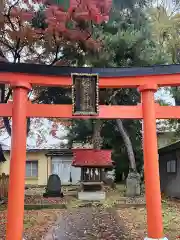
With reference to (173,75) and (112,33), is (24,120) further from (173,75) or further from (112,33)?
(112,33)

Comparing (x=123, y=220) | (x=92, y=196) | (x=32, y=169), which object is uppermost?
(x=32, y=169)

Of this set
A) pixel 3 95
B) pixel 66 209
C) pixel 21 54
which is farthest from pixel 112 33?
pixel 66 209

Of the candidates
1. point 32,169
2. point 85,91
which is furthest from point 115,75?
point 32,169

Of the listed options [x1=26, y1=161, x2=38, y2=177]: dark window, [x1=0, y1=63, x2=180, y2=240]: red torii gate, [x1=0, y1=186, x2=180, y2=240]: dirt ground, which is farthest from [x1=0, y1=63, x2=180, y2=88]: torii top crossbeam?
[x1=26, y1=161, x2=38, y2=177]: dark window

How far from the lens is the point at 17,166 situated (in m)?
7.47

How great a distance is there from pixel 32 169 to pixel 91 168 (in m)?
14.0

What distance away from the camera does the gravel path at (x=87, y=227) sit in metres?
9.04

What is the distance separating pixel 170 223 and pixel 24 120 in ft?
20.9

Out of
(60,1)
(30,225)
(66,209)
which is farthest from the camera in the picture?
(66,209)

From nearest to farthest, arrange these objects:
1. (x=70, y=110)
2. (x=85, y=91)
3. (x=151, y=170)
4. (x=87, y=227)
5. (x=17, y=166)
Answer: (x=17, y=166)
(x=151, y=170)
(x=70, y=110)
(x=85, y=91)
(x=87, y=227)

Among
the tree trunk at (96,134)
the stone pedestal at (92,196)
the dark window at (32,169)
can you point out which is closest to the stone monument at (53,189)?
the stone pedestal at (92,196)

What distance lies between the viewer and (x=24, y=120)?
25.3 ft

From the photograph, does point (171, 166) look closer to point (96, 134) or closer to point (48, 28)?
point (96, 134)

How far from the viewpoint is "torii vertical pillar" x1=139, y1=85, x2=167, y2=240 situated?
25.0 feet
